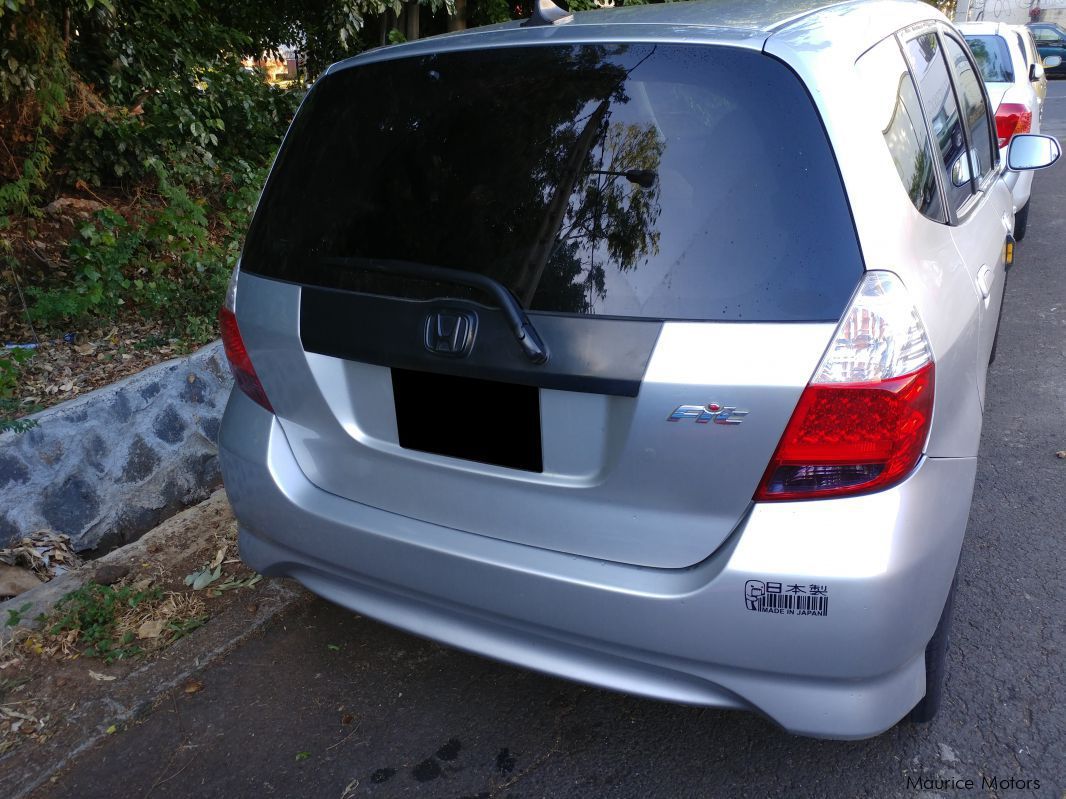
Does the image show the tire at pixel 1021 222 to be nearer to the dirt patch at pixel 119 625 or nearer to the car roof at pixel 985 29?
the car roof at pixel 985 29

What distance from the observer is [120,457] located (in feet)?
12.3

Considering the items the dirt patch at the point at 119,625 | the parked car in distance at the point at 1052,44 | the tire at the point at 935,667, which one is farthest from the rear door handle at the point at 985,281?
the parked car in distance at the point at 1052,44

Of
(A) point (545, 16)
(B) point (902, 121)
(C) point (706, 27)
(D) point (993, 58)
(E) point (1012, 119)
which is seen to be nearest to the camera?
(C) point (706, 27)

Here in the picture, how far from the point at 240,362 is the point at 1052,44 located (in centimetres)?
2494

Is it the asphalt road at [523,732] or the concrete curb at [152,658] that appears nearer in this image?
the asphalt road at [523,732]

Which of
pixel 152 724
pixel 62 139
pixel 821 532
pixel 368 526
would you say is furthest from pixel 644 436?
pixel 62 139

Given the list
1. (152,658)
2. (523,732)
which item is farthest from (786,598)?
(152,658)

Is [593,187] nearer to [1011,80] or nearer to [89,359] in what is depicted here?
[89,359]

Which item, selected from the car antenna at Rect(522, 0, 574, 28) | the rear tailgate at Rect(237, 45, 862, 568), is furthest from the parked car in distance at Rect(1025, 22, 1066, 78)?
the rear tailgate at Rect(237, 45, 862, 568)

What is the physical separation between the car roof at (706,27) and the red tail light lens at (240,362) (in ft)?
2.56

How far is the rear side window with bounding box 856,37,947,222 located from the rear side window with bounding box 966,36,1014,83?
21.0ft

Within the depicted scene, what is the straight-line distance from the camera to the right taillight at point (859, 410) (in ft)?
5.91

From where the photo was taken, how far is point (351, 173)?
7.83 feet

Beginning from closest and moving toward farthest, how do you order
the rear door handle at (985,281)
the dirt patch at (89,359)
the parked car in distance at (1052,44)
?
the rear door handle at (985,281), the dirt patch at (89,359), the parked car in distance at (1052,44)
